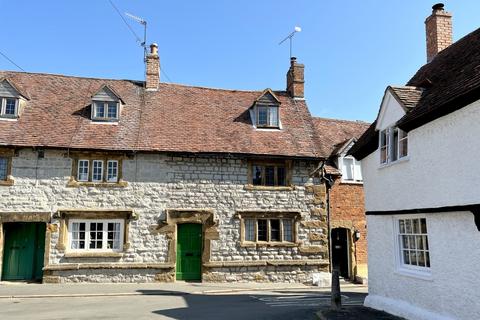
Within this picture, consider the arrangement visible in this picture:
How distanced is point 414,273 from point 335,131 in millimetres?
13925

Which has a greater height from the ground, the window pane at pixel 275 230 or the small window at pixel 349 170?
the small window at pixel 349 170

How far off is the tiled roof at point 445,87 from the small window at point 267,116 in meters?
6.66

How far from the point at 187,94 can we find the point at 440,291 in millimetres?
15327

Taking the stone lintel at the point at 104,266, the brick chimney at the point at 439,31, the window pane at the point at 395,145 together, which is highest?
the brick chimney at the point at 439,31

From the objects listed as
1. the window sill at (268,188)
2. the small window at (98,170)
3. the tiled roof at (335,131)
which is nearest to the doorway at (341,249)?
Result: the window sill at (268,188)

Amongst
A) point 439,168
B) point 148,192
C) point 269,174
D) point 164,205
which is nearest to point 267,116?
point 269,174

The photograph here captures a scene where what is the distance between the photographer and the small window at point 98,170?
661 inches

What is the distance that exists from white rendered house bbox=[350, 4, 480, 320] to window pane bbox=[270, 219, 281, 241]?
602 cm

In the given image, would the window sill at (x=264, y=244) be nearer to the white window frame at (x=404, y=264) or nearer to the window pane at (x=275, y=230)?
the window pane at (x=275, y=230)

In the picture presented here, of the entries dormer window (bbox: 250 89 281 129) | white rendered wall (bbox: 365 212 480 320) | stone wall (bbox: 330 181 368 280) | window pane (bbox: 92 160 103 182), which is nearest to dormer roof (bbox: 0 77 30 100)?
window pane (bbox: 92 160 103 182)

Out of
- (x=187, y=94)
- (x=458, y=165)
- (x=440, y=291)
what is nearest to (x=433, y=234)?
(x=440, y=291)

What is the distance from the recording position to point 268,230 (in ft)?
58.0

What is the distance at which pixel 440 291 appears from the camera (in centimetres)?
863

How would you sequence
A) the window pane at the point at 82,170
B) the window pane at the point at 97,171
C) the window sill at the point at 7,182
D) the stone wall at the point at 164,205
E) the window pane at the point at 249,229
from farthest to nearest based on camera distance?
the window pane at the point at 249,229 → the window pane at the point at 97,171 → the window pane at the point at 82,170 → the stone wall at the point at 164,205 → the window sill at the point at 7,182
